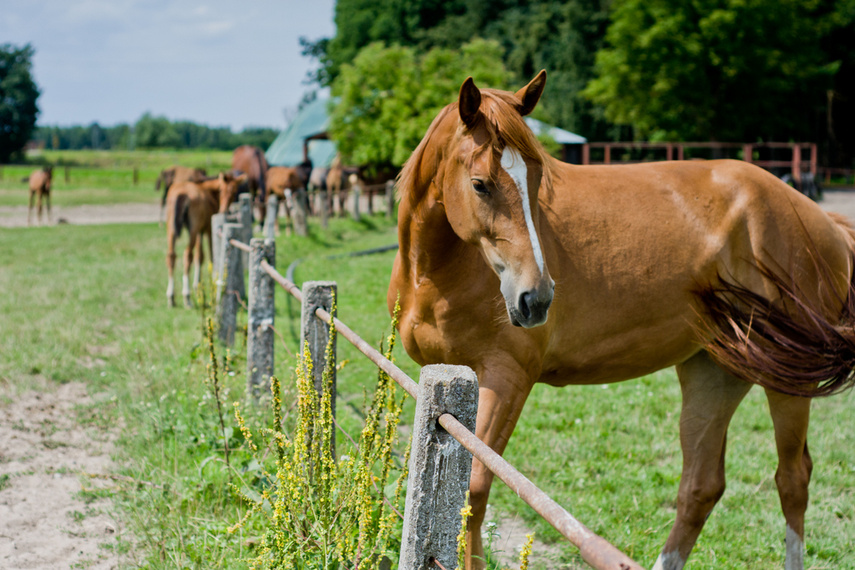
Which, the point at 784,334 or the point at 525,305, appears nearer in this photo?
the point at 525,305

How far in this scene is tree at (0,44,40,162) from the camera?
57219mm

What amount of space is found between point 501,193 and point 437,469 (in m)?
1.03

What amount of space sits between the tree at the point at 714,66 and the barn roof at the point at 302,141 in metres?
15.9

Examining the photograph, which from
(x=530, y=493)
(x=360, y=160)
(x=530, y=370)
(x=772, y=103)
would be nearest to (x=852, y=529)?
(x=530, y=370)

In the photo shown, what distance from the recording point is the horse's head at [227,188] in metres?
10.8

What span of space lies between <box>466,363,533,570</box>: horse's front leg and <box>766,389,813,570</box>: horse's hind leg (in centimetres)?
132

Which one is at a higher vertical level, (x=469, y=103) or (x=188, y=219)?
(x=469, y=103)

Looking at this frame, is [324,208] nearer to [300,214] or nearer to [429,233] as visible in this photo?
[300,214]

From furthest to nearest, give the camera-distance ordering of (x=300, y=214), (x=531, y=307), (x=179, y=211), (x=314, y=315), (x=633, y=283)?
(x=300, y=214), (x=179, y=211), (x=314, y=315), (x=633, y=283), (x=531, y=307)

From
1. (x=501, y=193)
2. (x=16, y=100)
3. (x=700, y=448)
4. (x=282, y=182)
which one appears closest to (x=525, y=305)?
(x=501, y=193)

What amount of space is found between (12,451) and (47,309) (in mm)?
4288

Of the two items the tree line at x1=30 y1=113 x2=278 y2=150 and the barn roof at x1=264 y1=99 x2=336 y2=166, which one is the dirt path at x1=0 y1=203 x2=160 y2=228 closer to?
the barn roof at x1=264 y1=99 x2=336 y2=166

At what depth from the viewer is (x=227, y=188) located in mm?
11180

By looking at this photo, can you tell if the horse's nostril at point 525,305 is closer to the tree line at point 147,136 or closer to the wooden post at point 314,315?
the wooden post at point 314,315
